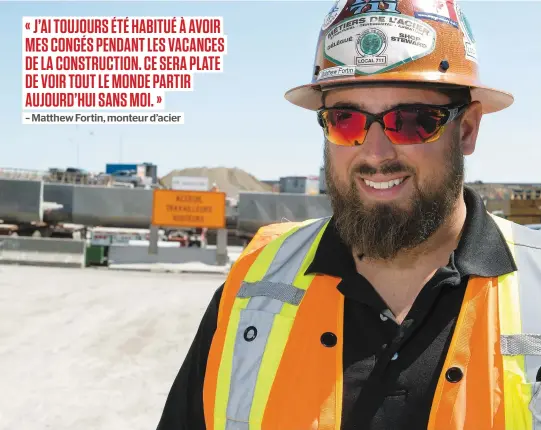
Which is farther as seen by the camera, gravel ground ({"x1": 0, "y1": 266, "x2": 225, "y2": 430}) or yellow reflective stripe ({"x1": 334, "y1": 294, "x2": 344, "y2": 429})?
gravel ground ({"x1": 0, "y1": 266, "x2": 225, "y2": 430})

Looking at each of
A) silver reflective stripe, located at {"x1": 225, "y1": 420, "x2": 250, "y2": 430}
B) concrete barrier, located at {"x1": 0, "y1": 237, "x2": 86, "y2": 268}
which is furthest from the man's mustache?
concrete barrier, located at {"x1": 0, "y1": 237, "x2": 86, "y2": 268}

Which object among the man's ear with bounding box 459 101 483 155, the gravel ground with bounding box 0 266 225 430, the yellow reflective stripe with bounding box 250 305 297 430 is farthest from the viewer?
the gravel ground with bounding box 0 266 225 430

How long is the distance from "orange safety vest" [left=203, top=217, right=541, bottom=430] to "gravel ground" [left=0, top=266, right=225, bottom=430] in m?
4.69

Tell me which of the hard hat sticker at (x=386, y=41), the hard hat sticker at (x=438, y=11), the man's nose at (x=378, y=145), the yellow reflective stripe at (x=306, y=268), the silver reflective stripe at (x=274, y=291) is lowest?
the silver reflective stripe at (x=274, y=291)

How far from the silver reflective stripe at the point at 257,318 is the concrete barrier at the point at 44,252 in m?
17.7

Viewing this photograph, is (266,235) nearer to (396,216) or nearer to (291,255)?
(291,255)

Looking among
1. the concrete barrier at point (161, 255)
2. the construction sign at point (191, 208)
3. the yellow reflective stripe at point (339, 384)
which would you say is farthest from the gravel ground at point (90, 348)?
the yellow reflective stripe at point (339, 384)

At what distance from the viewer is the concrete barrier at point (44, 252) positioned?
62.3ft

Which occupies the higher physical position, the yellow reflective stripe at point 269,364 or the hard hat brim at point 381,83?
the hard hat brim at point 381,83

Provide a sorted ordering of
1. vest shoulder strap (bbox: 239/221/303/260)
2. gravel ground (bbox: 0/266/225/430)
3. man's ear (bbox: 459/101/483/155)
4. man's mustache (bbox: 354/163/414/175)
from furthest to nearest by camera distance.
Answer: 1. gravel ground (bbox: 0/266/225/430)
2. vest shoulder strap (bbox: 239/221/303/260)
3. man's ear (bbox: 459/101/483/155)
4. man's mustache (bbox: 354/163/414/175)

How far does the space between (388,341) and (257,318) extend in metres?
0.54

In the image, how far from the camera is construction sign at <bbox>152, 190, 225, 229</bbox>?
19625mm

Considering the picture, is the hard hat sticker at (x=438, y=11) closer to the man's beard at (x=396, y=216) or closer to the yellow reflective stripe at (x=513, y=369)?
the man's beard at (x=396, y=216)

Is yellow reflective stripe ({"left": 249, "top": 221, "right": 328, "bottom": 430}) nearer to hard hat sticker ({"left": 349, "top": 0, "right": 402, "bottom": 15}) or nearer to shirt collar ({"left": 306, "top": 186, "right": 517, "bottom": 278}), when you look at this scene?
shirt collar ({"left": 306, "top": 186, "right": 517, "bottom": 278})
